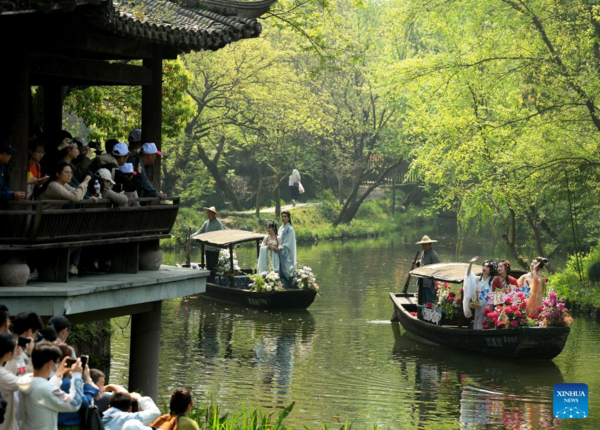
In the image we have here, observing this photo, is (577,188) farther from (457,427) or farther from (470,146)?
(457,427)

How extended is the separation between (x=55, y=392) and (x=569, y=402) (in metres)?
12.0

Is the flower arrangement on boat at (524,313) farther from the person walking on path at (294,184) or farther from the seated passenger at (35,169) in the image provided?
the person walking on path at (294,184)

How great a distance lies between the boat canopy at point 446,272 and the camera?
2236 centimetres

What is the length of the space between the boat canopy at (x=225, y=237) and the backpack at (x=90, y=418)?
18.9 meters

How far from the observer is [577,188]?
3017 centimetres

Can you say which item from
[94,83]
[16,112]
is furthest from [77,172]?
[94,83]

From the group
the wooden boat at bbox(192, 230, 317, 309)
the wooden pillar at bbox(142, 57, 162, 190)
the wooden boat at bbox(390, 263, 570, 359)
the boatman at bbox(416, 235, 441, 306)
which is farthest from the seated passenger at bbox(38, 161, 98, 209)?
the wooden boat at bbox(192, 230, 317, 309)

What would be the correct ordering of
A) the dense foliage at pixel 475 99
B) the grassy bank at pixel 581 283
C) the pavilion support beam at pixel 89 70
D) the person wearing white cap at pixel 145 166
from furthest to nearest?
1. the grassy bank at pixel 581 283
2. the dense foliage at pixel 475 99
3. the person wearing white cap at pixel 145 166
4. the pavilion support beam at pixel 89 70

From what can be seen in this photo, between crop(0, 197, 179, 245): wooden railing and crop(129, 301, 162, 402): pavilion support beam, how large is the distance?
1176 millimetres

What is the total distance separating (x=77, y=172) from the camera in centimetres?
1262

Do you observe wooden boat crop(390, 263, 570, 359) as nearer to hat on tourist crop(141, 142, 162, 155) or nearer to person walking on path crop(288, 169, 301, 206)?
hat on tourist crop(141, 142, 162, 155)

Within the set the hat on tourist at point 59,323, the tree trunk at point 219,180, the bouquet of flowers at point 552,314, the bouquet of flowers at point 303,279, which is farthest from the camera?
the tree trunk at point 219,180

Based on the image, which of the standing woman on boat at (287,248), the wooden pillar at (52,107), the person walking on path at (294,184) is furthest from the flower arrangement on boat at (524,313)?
the person walking on path at (294,184)

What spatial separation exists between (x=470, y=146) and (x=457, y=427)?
55.5 ft
